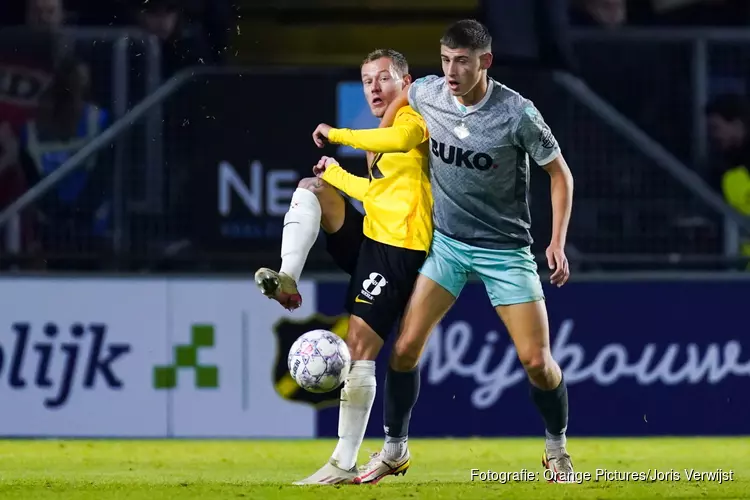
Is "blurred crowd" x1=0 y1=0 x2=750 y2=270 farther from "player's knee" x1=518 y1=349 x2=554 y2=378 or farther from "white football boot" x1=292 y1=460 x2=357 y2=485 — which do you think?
"white football boot" x1=292 y1=460 x2=357 y2=485

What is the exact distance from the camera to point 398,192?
7629 mm

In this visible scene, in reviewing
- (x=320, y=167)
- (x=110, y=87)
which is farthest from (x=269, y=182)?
(x=320, y=167)

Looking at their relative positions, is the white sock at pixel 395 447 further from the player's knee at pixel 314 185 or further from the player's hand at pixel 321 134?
the player's hand at pixel 321 134

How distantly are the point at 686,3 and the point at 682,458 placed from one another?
13.9 ft

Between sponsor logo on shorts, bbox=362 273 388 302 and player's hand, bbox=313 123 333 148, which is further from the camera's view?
sponsor logo on shorts, bbox=362 273 388 302

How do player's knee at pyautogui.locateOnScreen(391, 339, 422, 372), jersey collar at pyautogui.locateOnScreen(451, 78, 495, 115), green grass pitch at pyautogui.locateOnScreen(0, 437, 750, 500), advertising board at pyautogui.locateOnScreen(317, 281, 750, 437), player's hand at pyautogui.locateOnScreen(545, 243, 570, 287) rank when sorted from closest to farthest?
green grass pitch at pyautogui.locateOnScreen(0, 437, 750, 500) → player's hand at pyautogui.locateOnScreen(545, 243, 570, 287) → jersey collar at pyautogui.locateOnScreen(451, 78, 495, 115) → player's knee at pyautogui.locateOnScreen(391, 339, 422, 372) → advertising board at pyautogui.locateOnScreen(317, 281, 750, 437)

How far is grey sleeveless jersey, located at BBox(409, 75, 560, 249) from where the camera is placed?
7363 millimetres

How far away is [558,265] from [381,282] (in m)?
0.80

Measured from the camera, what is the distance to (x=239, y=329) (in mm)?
10422

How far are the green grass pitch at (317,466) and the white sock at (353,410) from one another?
148 millimetres

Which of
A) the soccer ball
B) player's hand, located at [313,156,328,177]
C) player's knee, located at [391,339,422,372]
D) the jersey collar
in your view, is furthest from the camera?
player's hand, located at [313,156,328,177]

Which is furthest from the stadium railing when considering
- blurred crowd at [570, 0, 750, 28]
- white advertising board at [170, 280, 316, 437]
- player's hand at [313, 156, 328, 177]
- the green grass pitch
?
player's hand at [313, 156, 328, 177]

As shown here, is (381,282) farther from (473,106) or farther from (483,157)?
(473,106)

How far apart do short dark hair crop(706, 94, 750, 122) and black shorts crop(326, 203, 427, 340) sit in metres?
4.22
